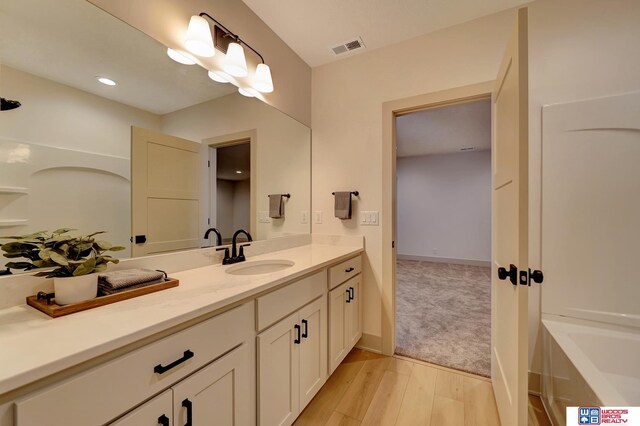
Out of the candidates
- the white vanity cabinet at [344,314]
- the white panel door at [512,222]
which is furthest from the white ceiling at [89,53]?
the white panel door at [512,222]

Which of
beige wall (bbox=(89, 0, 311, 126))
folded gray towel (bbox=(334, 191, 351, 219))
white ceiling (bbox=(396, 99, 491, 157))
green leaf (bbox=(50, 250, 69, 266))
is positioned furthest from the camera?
white ceiling (bbox=(396, 99, 491, 157))

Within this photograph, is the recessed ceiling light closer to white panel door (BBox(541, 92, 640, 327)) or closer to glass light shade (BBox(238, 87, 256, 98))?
glass light shade (BBox(238, 87, 256, 98))

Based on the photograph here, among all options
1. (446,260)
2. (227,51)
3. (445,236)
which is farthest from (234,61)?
(446,260)

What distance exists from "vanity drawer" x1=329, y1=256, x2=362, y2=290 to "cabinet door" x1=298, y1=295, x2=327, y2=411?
→ 14cm

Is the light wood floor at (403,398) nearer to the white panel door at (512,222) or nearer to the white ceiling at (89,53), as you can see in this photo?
the white panel door at (512,222)

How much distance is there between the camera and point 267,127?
2.01m

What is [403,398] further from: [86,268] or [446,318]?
[86,268]

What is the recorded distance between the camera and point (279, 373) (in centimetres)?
119

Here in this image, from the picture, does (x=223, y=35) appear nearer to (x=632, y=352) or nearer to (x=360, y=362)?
(x=360, y=362)

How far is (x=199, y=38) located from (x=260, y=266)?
4.48ft

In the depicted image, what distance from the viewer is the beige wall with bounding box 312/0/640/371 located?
148 centimetres

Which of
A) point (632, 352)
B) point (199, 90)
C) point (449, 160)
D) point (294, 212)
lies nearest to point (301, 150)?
point (294, 212)

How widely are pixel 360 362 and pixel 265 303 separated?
1.30 m

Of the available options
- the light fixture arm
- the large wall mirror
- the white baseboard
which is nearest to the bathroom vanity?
the large wall mirror
